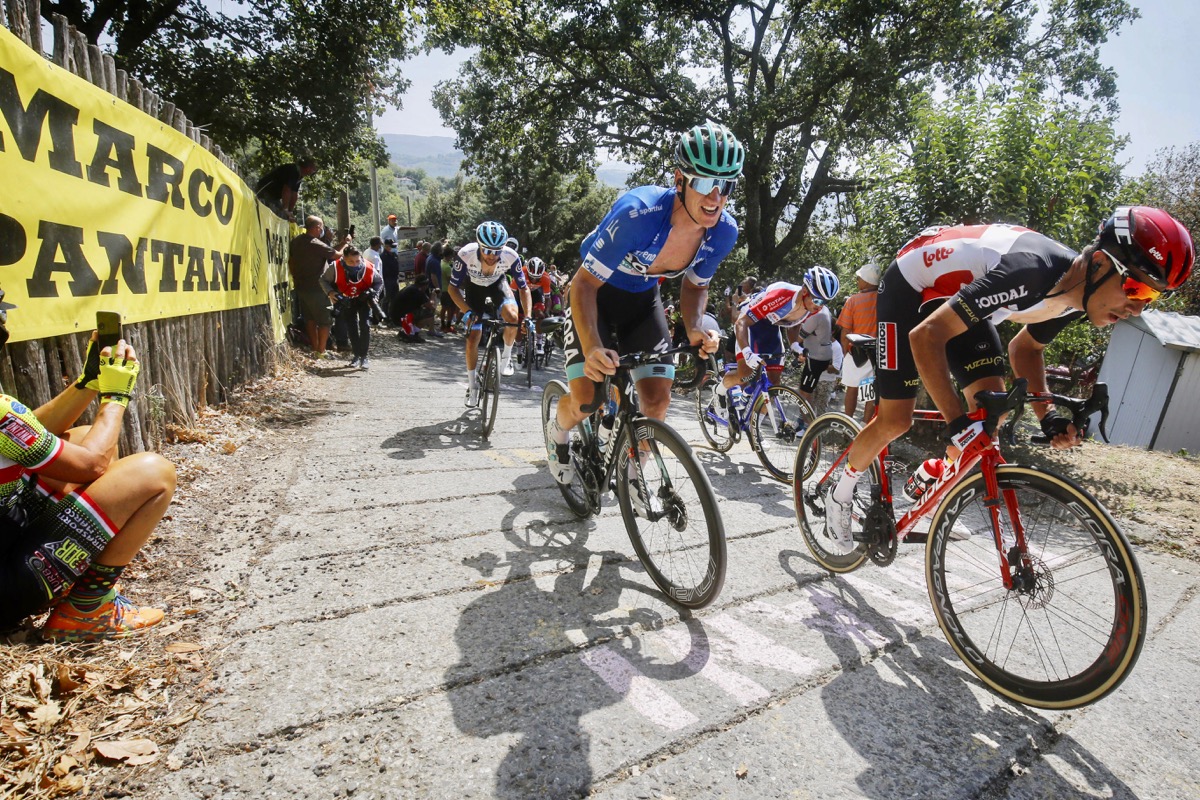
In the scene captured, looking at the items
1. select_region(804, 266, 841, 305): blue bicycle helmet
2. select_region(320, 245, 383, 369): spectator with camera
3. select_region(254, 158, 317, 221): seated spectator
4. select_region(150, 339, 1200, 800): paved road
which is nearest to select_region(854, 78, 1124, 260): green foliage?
select_region(804, 266, 841, 305): blue bicycle helmet

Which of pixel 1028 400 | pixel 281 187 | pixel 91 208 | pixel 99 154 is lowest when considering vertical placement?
pixel 1028 400

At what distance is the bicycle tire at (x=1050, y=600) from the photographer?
6.96ft

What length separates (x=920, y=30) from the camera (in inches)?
556

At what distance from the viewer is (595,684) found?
234cm

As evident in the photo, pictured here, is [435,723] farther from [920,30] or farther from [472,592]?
[920,30]

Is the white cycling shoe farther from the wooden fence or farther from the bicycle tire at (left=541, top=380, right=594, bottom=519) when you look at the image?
the wooden fence

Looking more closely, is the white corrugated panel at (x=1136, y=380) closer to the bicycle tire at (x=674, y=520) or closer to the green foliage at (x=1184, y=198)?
the green foliage at (x=1184, y=198)

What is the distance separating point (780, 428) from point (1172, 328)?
11472 millimetres

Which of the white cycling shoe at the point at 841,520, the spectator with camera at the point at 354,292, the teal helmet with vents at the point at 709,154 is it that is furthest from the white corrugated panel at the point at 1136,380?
the spectator with camera at the point at 354,292

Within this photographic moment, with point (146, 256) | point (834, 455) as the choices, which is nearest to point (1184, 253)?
point (834, 455)

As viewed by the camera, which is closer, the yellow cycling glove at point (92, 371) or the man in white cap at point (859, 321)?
the yellow cycling glove at point (92, 371)

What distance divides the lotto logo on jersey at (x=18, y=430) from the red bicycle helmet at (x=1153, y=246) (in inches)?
155

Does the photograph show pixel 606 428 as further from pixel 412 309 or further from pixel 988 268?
pixel 412 309

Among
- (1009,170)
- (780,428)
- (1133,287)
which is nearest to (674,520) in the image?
(1133,287)
